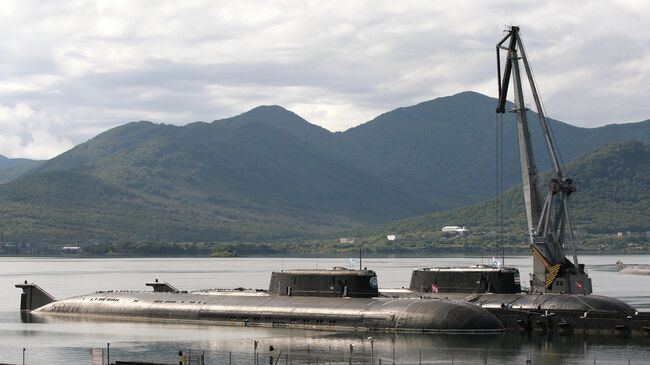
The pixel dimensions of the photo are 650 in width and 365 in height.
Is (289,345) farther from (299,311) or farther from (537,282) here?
(537,282)

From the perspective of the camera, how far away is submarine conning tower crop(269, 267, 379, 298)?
286 feet

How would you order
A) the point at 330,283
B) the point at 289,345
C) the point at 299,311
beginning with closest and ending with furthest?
the point at 289,345, the point at 299,311, the point at 330,283

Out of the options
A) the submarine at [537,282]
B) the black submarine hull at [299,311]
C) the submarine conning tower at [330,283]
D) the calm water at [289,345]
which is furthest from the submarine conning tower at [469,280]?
the calm water at [289,345]

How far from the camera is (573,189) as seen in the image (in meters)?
101

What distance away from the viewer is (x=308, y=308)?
8594cm

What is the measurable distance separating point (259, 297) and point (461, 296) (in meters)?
15.4

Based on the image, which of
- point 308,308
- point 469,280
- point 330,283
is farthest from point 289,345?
point 469,280

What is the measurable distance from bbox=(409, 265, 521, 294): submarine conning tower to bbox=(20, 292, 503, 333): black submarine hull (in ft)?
34.0

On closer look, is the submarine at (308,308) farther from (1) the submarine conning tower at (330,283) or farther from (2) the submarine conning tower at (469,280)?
(2) the submarine conning tower at (469,280)

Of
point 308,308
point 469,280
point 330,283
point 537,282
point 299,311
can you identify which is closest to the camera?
point 308,308

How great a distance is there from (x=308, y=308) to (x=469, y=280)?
14877mm

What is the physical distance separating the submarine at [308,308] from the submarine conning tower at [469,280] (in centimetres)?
852

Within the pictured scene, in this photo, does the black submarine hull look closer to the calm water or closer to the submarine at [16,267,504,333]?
the submarine at [16,267,504,333]

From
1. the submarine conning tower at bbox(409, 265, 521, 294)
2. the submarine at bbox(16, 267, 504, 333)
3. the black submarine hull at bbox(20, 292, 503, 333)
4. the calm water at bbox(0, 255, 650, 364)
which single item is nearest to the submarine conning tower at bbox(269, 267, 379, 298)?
the submarine at bbox(16, 267, 504, 333)
